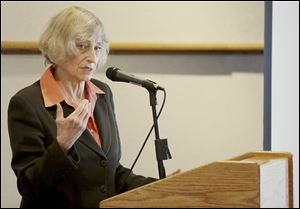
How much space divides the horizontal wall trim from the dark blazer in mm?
885

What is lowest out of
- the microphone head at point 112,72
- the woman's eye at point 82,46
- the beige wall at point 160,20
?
the microphone head at point 112,72

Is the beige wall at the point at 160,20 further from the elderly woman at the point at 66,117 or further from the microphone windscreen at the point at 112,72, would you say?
the microphone windscreen at the point at 112,72

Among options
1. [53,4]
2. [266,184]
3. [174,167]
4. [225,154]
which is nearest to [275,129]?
[225,154]

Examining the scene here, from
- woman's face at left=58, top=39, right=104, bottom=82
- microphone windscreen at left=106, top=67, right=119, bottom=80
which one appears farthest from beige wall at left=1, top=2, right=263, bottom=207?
microphone windscreen at left=106, top=67, right=119, bottom=80

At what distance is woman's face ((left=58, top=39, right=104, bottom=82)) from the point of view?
1387 millimetres

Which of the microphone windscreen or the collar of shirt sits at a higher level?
the microphone windscreen

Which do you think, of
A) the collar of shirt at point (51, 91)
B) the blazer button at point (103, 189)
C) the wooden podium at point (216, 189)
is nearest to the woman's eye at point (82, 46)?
the collar of shirt at point (51, 91)

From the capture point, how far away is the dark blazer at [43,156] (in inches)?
49.2

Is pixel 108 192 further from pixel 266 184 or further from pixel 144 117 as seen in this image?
pixel 144 117

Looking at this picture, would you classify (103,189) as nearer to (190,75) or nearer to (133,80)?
(133,80)

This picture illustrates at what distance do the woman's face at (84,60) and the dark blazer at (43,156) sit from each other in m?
0.09

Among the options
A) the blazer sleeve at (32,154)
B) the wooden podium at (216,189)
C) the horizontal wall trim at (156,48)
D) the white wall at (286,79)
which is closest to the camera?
the wooden podium at (216,189)

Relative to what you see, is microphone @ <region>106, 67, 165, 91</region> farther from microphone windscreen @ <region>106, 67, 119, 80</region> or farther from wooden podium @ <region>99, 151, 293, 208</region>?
wooden podium @ <region>99, 151, 293, 208</region>

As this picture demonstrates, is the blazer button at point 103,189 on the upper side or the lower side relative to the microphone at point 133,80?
lower
